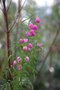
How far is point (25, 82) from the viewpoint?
70.6 inches

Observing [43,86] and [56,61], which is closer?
[43,86]

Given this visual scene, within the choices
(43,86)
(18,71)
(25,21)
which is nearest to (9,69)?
(18,71)

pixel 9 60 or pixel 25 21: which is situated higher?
pixel 25 21

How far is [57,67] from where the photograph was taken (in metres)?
3.74

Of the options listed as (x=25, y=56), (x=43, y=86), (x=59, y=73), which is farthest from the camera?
(x=59, y=73)

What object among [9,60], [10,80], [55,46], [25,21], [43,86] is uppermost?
[25,21]

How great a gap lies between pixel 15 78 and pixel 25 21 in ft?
1.34

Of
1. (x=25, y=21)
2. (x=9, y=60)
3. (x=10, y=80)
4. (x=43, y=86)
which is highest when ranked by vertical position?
(x=25, y=21)

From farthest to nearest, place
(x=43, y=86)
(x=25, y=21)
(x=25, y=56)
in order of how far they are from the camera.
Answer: (x=43, y=86) → (x=25, y=21) → (x=25, y=56)

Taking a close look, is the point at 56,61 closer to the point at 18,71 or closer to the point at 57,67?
the point at 57,67

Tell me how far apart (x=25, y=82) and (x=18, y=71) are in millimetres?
192

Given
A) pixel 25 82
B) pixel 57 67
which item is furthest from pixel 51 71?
pixel 25 82

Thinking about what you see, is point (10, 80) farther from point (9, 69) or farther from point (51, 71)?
point (51, 71)

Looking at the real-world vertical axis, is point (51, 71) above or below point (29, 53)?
below
